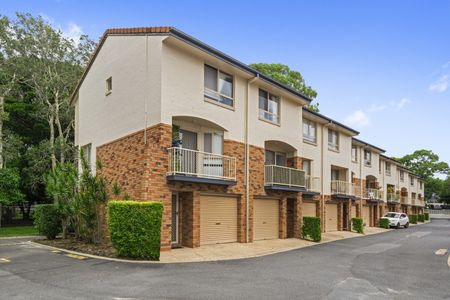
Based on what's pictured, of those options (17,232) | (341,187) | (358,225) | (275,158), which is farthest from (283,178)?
(17,232)

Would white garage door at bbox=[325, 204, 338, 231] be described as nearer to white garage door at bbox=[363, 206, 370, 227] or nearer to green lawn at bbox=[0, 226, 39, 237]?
white garage door at bbox=[363, 206, 370, 227]

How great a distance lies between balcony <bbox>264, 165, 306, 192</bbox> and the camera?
61.8ft

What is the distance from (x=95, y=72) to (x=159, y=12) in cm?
596

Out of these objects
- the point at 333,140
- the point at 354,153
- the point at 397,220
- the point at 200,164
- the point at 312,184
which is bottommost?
the point at 397,220

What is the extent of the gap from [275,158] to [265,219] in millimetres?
3934

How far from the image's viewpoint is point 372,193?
34781 millimetres

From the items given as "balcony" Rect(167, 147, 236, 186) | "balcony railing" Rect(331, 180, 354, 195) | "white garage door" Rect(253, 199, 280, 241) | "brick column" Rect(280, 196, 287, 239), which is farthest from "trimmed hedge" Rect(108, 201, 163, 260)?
"balcony railing" Rect(331, 180, 354, 195)

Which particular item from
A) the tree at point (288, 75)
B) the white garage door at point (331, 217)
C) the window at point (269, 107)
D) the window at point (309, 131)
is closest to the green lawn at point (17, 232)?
the window at point (269, 107)

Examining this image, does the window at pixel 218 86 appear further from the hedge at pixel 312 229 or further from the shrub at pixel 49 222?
the shrub at pixel 49 222

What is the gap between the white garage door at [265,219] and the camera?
18734mm

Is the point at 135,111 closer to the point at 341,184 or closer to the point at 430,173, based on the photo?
the point at 341,184

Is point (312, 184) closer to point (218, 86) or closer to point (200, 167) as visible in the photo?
point (218, 86)

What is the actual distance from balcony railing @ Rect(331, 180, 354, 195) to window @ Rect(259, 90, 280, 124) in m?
9.68

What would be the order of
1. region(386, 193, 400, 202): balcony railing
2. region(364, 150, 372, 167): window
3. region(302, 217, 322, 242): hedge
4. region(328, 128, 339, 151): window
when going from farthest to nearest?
1. region(386, 193, 400, 202): balcony railing
2. region(364, 150, 372, 167): window
3. region(328, 128, 339, 151): window
4. region(302, 217, 322, 242): hedge
